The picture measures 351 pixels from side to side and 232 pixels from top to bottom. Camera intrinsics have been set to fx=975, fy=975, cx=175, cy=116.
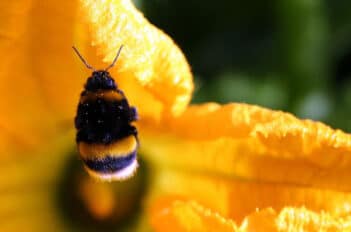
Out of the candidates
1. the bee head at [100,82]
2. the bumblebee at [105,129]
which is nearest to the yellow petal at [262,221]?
the bumblebee at [105,129]

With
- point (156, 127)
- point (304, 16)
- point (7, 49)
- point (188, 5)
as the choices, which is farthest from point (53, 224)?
point (188, 5)

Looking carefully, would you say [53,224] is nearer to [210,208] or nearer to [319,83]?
[210,208]

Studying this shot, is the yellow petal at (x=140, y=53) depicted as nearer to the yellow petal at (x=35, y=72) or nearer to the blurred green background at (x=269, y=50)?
the yellow petal at (x=35, y=72)

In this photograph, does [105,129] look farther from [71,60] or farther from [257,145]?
[257,145]

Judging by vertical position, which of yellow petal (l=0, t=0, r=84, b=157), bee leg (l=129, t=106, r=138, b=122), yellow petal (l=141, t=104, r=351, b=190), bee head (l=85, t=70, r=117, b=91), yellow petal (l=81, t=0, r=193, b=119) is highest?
yellow petal (l=141, t=104, r=351, b=190)

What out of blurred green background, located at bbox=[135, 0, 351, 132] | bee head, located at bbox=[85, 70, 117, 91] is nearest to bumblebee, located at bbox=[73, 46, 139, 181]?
bee head, located at bbox=[85, 70, 117, 91]

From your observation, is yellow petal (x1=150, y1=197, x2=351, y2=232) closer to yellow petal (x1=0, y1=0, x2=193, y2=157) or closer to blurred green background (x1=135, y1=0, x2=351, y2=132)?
yellow petal (x1=0, y1=0, x2=193, y2=157)

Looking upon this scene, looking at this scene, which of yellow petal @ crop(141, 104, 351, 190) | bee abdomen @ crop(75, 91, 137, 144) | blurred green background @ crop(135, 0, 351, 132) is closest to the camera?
bee abdomen @ crop(75, 91, 137, 144)
